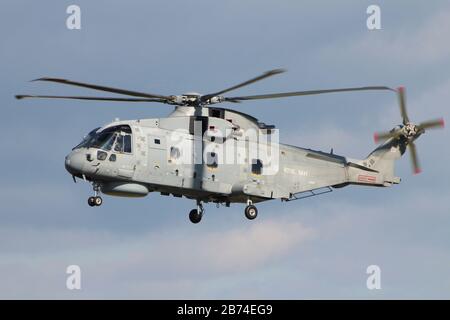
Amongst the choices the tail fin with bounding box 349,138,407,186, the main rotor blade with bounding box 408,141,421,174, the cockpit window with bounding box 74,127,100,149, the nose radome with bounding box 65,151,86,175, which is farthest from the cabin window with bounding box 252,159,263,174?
the nose radome with bounding box 65,151,86,175

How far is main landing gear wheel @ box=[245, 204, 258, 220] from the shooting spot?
1923 inches

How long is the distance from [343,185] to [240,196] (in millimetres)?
6382

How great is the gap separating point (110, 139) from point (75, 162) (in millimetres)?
1942

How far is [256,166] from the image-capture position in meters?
49.2

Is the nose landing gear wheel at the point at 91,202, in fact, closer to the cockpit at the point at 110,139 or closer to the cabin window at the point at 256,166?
the cockpit at the point at 110,139

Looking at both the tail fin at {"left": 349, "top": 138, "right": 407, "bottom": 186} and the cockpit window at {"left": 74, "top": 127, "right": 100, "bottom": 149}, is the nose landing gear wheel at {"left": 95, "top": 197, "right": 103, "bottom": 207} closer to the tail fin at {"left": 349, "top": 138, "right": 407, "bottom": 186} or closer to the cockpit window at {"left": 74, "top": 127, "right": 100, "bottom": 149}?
the cockpit window at {"left": 74, "top": 127, "right": 100, "bottom": 149}

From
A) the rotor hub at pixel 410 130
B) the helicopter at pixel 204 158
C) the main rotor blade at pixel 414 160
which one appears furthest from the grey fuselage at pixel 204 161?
the rotor hub at pixel 410 130

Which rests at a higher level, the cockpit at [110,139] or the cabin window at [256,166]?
the cockpit at [110,139]

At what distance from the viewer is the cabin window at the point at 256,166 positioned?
161ft

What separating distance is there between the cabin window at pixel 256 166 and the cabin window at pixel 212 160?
196cm

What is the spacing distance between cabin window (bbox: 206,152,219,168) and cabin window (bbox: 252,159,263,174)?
1.96 m

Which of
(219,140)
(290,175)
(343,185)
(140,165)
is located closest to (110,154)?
(140,165)
